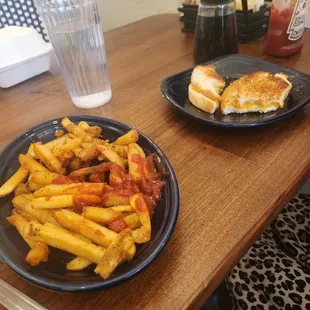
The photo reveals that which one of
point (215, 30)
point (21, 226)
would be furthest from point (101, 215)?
point (215, 30)

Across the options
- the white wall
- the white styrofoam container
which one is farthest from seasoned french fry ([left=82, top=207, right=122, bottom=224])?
the white wall

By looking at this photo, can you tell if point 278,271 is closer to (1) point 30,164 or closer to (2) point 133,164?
(2) point 133,164

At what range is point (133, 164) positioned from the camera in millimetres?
655

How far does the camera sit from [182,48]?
4.88 ft

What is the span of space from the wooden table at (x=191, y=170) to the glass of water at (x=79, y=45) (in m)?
0.06

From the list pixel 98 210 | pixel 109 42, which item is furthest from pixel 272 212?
pixel 109 42

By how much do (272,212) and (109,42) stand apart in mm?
1334

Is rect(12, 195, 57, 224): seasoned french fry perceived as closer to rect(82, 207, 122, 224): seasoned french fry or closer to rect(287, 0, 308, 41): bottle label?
rect(82, 207, 122, 224): seasoned french fry

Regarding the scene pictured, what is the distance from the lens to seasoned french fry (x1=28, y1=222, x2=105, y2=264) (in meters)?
0.49

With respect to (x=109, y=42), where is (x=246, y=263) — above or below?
below

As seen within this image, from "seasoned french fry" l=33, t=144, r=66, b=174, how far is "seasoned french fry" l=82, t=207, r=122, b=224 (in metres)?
0.16

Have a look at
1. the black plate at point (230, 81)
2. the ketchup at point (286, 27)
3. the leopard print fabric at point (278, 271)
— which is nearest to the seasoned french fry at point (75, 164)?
the black plate at point (230, 81)

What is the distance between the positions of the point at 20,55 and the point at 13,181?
77 cm

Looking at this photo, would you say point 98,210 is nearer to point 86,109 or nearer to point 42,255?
point 42,255
